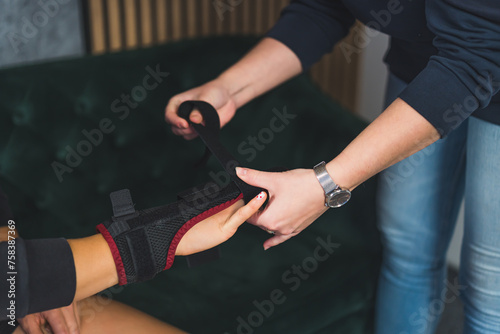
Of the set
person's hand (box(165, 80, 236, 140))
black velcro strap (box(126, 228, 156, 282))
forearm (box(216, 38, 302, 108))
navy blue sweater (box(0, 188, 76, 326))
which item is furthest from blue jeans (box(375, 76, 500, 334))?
navy blue sweater (box(0, 188, 76, 326))

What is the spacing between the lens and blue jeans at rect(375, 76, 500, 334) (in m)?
0.93

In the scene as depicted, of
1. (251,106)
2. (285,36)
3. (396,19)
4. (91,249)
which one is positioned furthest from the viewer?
(251,106)

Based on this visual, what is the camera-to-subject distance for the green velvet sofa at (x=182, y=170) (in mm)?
1190

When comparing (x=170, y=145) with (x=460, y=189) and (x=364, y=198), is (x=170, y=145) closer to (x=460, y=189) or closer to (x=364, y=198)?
(x=364, y=198)

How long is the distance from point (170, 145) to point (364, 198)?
528mm

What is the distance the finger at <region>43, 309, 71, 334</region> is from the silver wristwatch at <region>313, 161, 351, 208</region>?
0.45 m

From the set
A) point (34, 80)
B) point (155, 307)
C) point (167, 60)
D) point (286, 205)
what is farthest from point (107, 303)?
point (167, 60)

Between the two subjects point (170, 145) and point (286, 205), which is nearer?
point (286, 205)

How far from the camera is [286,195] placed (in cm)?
82

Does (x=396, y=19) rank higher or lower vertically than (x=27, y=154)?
higher

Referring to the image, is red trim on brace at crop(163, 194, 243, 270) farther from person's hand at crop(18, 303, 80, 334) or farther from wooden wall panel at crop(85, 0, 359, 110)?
wooden wall panel at crop(85, 0, 359, 110)

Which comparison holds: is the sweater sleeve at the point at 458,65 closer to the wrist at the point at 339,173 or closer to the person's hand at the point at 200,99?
the wrist at the point at 339,173

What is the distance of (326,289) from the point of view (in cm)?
123

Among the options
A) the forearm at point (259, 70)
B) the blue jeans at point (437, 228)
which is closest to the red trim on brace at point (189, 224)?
the forearm at point (259, 70)
